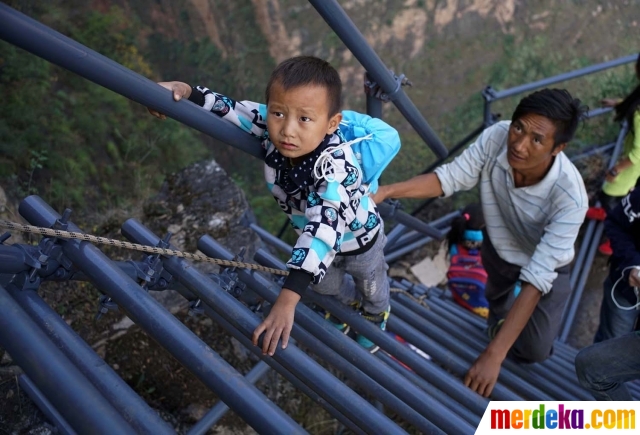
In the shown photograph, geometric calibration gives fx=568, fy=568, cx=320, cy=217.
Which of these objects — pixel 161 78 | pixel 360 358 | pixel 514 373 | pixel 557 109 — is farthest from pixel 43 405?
pixel 161 78

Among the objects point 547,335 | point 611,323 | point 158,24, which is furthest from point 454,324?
point 158,24

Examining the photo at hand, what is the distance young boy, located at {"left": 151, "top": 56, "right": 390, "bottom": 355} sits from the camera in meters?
1.44

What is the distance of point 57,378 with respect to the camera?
3.24ft

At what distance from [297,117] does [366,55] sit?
74 centimetres

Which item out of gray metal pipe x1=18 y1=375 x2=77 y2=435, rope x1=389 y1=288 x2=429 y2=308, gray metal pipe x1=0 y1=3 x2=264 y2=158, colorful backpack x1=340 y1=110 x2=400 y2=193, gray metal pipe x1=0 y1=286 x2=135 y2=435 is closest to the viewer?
gray metal pipe x1=0 y1=286 x2=135 y2=435

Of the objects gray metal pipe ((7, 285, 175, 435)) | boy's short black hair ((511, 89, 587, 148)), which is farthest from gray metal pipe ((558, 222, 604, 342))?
gray metal pipe ((7, 285, 175, 435))

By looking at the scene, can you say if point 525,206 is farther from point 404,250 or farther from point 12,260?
point 12,260

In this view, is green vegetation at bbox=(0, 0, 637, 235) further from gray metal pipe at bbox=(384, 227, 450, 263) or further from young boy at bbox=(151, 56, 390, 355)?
young boy at bbox=(151, 56, 390, 355)

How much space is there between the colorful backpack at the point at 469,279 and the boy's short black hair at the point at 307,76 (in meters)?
2.44

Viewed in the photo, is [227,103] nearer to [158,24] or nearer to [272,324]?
[272,324]

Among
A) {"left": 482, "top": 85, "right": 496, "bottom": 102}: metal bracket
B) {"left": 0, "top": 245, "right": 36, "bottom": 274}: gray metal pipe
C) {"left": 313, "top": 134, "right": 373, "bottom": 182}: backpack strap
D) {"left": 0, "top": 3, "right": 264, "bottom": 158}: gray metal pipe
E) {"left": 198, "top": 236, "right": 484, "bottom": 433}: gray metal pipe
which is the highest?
{"left": 482, "top": 85, "right": 496, "bottom": 102}: metal bracket

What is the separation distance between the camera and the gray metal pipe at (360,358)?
163 cm

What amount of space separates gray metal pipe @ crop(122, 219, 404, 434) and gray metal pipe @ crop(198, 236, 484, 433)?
10.6 inches

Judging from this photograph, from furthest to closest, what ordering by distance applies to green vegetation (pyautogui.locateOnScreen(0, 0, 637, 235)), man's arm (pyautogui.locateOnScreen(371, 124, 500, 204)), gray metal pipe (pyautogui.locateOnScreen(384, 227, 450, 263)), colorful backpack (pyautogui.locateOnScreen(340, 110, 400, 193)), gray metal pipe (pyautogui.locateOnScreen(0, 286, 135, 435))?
1. green vegetation (pyautogui.locateOnScreen(0, 0, 637, 235))
2. gray metal pipe (pyautogui.locateOnScreen(384, 227, 450, 263))
3. man's arm (pyautogui.locateOnScreen(371, 124, 500, 204))
4. colorful backpack (pyautogui.locateOnScreen(340, 110, 400, 193))
5. gray metal pipe (pyautogui.locateOnScreen(0, 286, 135, 435))
